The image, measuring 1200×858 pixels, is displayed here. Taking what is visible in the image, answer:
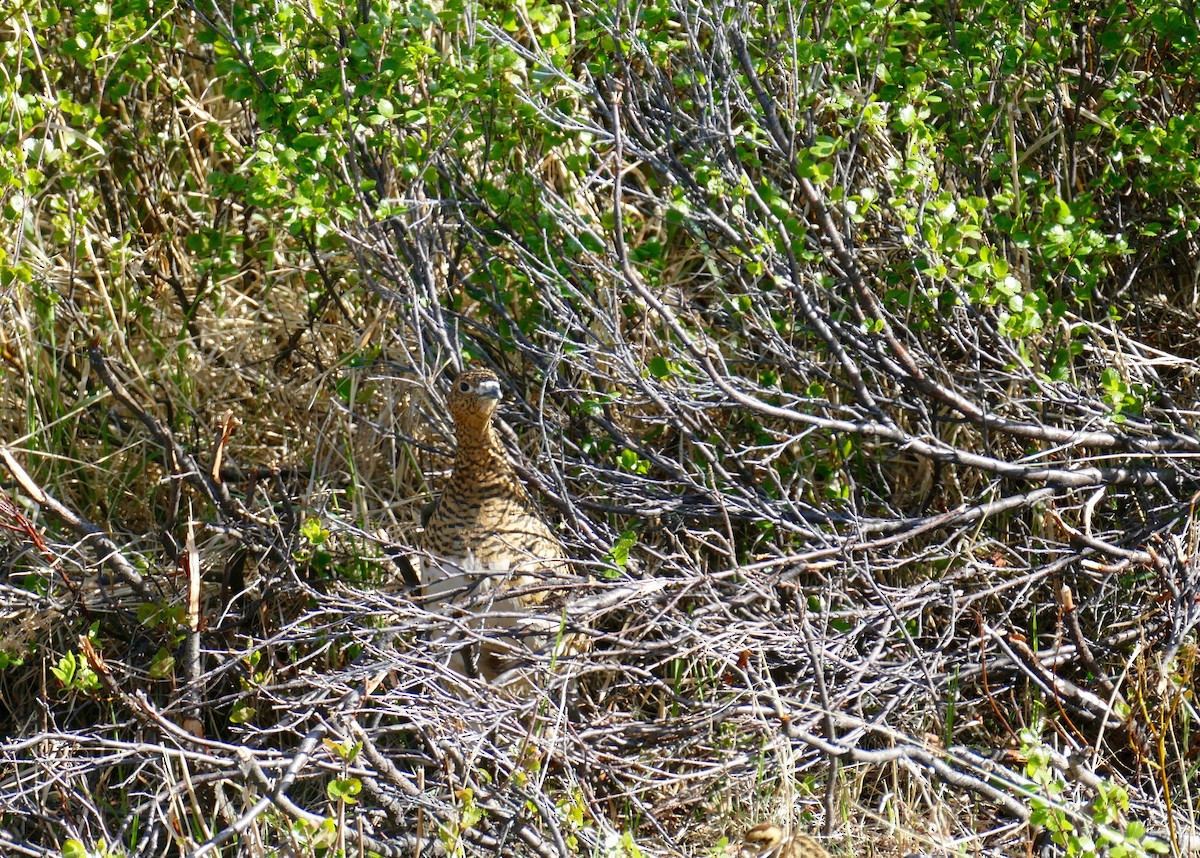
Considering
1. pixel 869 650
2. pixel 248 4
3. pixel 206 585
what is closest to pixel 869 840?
pixel 869 650

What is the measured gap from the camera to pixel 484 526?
13.2 ft

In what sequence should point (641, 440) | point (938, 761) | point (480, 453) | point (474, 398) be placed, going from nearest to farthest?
point (938, 761) → point (474, 398) → point (480, 453) → point (641, 440)

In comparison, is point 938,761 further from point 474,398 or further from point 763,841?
point 474,398

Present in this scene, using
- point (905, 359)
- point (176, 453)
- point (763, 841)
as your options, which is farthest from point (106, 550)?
point (905, 359)

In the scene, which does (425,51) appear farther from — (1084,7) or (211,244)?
(1084,7)

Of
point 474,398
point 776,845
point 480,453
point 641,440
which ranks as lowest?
point 776,845

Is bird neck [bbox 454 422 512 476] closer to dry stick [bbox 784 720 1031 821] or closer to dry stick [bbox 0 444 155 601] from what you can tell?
dry stick [bbox 0 444 155 601]

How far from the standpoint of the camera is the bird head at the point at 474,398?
3904 mm

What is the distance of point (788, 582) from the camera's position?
11.7 feet

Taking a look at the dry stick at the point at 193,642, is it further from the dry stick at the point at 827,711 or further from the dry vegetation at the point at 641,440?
the dry stick at the point at 827,711

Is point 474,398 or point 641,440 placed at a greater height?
point 474,398

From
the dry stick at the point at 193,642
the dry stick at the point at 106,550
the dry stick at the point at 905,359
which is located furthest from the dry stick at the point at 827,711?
the dry stick at the point at 106,550

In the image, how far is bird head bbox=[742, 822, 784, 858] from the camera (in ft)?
10.2

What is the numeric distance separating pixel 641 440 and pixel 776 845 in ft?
5.19
